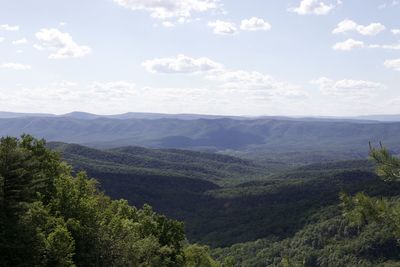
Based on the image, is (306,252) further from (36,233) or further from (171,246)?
(36,233)

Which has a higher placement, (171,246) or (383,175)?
(383,175)

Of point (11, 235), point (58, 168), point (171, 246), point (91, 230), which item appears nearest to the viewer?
point (11, 235)

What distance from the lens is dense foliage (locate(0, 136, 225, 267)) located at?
3341 centimetres

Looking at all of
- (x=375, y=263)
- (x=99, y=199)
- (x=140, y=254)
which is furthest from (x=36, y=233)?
(x=375, y=263)

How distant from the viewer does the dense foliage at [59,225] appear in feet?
110

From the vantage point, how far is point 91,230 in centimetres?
4338

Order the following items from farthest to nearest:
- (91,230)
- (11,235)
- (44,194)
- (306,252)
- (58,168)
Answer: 1. (306,252)
2. (58,168)
3. (44,194)
4. (91,230)
5. (11,235)

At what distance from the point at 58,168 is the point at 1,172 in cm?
2550

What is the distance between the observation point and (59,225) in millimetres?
37781

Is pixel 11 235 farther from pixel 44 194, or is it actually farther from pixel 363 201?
pixel 363 201

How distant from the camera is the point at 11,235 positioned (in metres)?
32.5

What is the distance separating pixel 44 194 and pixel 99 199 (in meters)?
16.0

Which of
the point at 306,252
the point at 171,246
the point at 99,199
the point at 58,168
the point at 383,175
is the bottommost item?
the point at 306,252

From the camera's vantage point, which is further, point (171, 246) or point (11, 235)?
point (171, 246)
